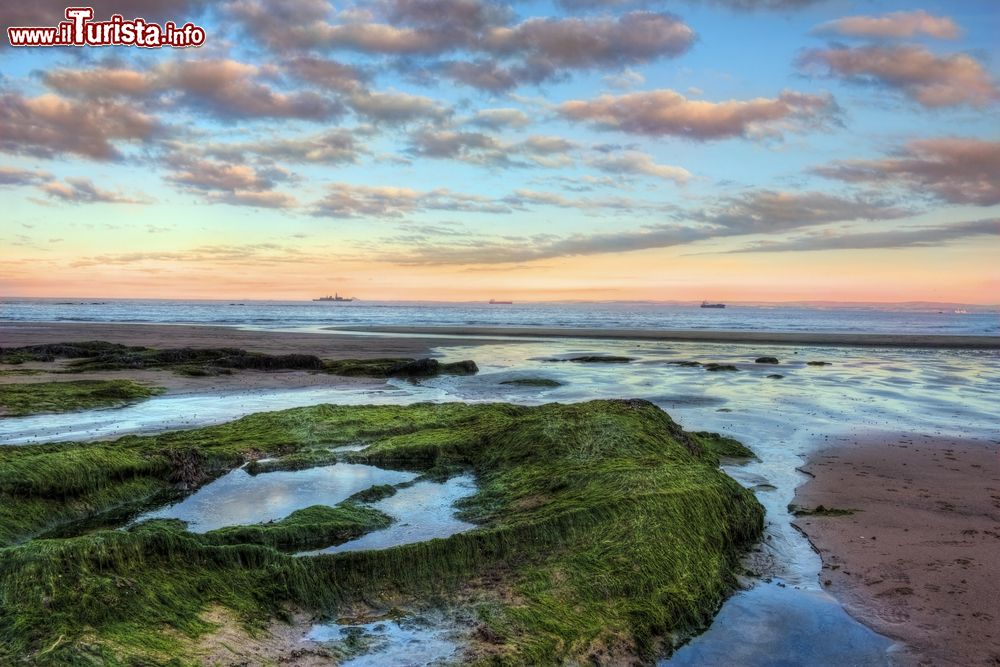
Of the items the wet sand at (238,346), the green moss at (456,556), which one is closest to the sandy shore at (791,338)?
the wet sand at (238,346)

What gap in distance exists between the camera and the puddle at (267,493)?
616cm

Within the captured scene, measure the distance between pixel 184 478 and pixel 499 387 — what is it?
11381mm

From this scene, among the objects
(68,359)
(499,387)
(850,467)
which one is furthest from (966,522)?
(68,359)

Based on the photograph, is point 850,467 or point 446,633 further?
point 850,467

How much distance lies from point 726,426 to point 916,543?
19.6 feet

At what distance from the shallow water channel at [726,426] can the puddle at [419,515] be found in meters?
0.02

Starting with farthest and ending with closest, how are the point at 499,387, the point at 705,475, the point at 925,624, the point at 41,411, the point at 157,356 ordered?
the point at 157,356 → the point at 499,387 → the point at 41,411 → the point at 705,475 → the point at 925,624

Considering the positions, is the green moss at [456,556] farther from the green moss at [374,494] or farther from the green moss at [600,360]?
the green moss at [600,360]

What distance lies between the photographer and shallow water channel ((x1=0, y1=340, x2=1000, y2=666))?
439 centimetres

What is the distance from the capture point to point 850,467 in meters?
9.17

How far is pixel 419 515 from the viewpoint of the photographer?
6.27 metres

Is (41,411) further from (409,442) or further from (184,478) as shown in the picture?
(409,442)

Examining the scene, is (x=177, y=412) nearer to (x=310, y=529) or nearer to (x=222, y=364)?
(x=222, y=364)

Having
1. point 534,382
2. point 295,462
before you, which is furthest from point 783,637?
point 534,382
